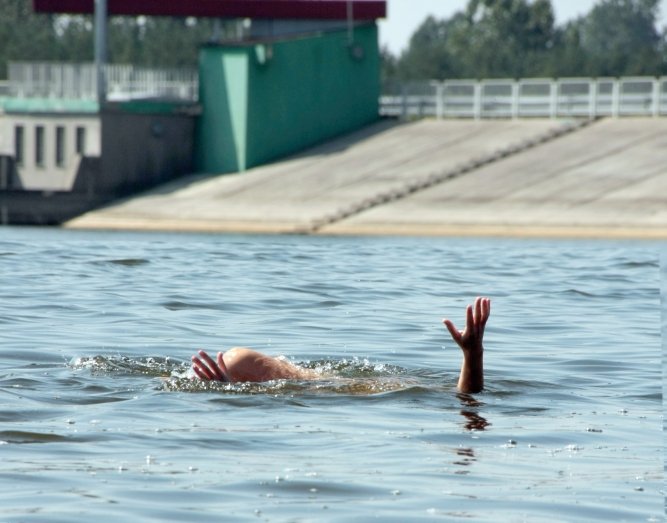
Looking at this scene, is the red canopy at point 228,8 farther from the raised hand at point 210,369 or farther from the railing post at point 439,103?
the raised hand at point 210,369

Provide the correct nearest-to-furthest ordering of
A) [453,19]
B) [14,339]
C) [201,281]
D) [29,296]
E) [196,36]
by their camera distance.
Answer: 1. [14,339]
2. [29,296]
3. [201,281]
4. [196,36]
5. [453,19]

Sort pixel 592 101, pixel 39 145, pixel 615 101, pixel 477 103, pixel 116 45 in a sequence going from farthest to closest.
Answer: pixel 116 45
pixel 477 103
pixel 592 101
pixel 615 101
pixel 39 145

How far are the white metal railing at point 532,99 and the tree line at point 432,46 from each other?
1742 mm

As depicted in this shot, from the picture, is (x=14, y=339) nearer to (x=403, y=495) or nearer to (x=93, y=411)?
(x=93, y=411)

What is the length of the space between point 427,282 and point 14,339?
6.29 metres

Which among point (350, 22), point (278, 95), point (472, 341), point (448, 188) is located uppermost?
point (350, 22)

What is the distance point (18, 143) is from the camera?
147 feet

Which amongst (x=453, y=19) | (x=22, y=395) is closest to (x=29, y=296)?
(x=22, y=395)

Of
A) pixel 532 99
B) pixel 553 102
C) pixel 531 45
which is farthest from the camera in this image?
pixel 531 45

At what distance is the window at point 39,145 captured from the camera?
146 ft

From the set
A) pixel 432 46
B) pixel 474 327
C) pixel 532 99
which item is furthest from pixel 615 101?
pixel 432 46

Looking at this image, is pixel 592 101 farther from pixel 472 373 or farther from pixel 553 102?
pixel 472 373

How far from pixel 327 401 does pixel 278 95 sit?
124 ft

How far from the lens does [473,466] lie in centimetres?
709
